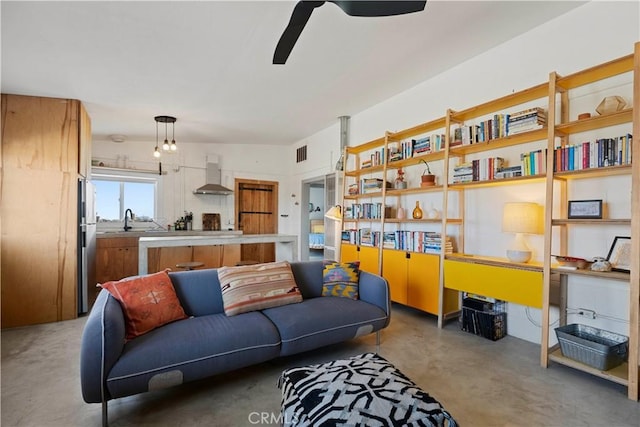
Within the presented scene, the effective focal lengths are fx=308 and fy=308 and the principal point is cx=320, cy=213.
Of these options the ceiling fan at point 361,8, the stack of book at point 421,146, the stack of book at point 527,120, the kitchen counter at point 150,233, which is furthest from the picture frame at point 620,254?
the kitchen counter at point 150,233

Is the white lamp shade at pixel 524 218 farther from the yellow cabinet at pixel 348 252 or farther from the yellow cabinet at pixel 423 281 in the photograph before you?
the yellow cabinet at pixel 348 252

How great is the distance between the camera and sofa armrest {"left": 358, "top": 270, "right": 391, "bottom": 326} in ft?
8.73

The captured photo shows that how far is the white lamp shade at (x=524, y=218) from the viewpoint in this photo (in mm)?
2604

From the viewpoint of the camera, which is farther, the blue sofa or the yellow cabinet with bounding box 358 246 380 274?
the yellow cabinet with bounding box 358 246 380 274

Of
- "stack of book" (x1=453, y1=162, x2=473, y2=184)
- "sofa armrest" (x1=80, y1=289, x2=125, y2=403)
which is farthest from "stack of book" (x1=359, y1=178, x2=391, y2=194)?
"sofa armrest" (x1=80, y1=289, x2=125, y2=403)

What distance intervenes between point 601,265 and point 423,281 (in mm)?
1550

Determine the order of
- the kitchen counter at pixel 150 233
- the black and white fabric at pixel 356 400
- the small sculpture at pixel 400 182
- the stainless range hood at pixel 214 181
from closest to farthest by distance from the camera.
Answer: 1. the black and white fabric at pixel 356 400
2. the small sculpture at pixel 400 182
3. the kitchen counter at pixel 150 233
4. the stainless range hood at pixel 214 181

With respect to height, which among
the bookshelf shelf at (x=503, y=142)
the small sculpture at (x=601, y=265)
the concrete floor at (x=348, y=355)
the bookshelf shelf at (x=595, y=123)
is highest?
the bookshelf shelf at (x=595, y=123)

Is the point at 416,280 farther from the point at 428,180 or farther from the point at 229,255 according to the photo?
the point at 229,255

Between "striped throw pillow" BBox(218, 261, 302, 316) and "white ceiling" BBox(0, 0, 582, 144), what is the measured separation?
1938 mm

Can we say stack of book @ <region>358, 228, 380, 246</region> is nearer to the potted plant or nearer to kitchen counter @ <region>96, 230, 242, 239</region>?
the potted plant

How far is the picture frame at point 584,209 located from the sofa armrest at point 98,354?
3184 mm

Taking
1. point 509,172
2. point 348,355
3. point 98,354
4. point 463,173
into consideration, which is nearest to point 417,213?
point 463,173

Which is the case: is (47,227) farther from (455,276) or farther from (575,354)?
(575,354)
